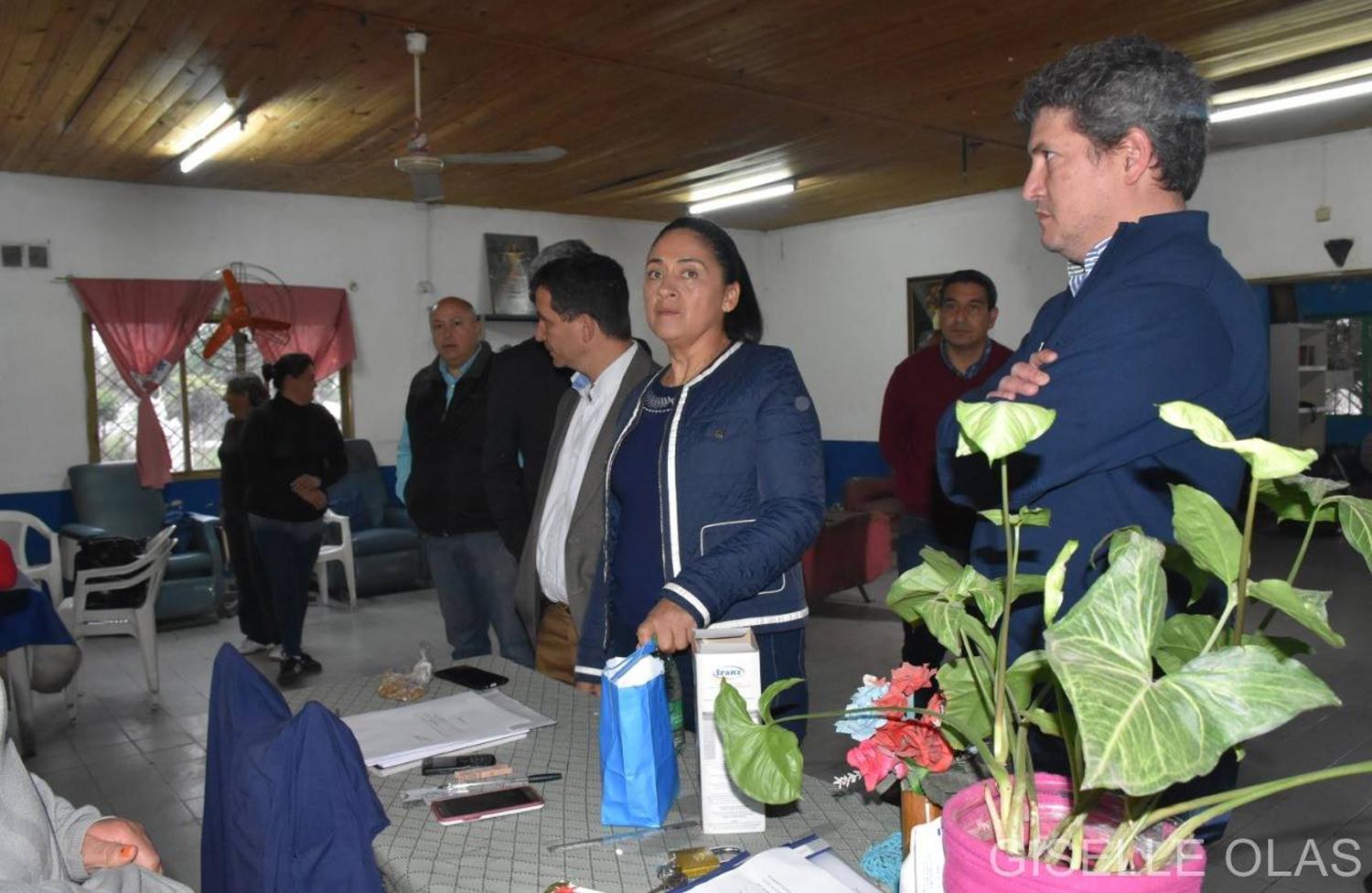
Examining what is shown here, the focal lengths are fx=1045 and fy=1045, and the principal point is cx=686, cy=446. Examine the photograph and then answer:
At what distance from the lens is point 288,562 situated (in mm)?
5293

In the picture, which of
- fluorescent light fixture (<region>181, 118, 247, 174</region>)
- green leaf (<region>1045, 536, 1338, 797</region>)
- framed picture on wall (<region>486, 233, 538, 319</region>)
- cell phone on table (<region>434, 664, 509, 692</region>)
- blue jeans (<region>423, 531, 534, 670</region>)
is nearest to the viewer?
green leaf (<region>1045, 536, 1338, 797</region>)

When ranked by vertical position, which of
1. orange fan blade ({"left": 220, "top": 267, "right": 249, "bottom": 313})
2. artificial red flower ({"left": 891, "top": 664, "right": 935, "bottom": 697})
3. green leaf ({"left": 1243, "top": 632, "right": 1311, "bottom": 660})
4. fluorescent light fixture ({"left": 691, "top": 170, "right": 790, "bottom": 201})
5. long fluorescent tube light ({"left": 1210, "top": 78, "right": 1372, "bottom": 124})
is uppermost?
fluorescent light fixture ({"left": 691, "top": 170, "right": 790, "bottom": 201})

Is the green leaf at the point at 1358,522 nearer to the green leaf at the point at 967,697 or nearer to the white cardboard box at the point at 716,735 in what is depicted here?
the green leaf at the point at 967,697

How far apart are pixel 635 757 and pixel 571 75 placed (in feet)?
15.8

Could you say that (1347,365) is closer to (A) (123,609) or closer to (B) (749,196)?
(B) (749,196)

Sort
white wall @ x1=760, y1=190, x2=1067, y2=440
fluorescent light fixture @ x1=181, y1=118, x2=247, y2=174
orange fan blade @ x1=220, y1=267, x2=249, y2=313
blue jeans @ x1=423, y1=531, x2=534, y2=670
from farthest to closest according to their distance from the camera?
white wall @ x1=760, y1=190, x2=1067, y2=440 < orange fan blade @ x1=220, y1=267, x2=249, y2=313 < fluorescent light fixture @ x1=181, y1=118, x2=247, y2=174 < blue jeans @ x1=423, y1=531, x2=534, y2=670

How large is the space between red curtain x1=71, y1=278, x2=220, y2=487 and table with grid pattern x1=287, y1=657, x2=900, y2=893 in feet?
23.7

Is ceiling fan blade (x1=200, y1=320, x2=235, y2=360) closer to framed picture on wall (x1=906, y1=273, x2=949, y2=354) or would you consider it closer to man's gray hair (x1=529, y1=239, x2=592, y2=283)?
man's gray hair (x1=529, y1=239, x2=592, y2=283)

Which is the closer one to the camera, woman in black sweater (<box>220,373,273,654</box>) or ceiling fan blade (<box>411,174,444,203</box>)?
ceiling fan blade (<box>411,174,444,203</box>)

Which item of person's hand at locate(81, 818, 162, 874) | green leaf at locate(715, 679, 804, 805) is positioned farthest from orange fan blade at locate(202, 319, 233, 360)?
green leaf at locate(715, 679, 804, 805)

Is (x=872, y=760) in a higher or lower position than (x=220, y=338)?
lower

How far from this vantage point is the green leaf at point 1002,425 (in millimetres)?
662

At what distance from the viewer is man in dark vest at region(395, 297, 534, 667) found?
143 inches

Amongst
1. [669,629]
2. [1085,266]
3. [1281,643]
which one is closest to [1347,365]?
[1085,266]
